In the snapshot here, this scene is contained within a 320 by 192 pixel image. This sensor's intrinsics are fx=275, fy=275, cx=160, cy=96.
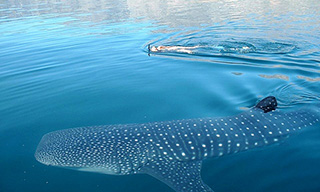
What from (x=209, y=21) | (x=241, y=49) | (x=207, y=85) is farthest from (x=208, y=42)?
(x=209, y=21)

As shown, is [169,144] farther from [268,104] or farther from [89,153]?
[268,104]

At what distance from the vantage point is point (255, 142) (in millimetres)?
5656

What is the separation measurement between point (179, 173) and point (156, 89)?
448 cm

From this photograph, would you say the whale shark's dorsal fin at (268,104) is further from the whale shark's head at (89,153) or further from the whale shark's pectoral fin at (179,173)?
the whale shark's head at (89,153)

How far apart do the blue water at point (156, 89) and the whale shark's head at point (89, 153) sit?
225 mm

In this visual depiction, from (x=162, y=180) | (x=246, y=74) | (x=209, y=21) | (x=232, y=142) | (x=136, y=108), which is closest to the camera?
(x=162, y=180)

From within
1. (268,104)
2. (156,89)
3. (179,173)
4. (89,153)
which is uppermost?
(268,104)

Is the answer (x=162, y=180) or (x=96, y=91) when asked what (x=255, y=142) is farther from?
(x=96, y=91)

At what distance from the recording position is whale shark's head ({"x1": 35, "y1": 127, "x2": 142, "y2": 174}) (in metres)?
4.93

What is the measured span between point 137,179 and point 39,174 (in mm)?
1866

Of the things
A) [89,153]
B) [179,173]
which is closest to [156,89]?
[89,153]

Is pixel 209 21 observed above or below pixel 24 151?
above

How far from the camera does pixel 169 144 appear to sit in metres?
5.41

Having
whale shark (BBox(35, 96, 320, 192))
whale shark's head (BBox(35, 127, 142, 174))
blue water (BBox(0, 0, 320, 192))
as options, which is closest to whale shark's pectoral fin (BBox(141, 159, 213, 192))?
whale shark (BBox(35, 96, 320, 192))
